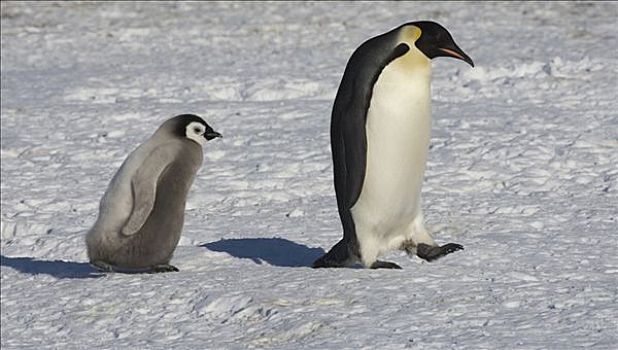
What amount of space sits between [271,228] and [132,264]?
3.41 feet

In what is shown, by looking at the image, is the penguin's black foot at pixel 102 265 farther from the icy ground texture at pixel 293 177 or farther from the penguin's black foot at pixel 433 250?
the penguin's black foot at pixel 433 250

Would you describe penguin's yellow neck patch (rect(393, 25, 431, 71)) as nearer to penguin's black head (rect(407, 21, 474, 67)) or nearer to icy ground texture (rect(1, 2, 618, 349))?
penguin's black head (rect(407, 21, 474, 67))

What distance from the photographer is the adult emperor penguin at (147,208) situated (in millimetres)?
5512

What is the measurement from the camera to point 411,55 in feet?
16.9

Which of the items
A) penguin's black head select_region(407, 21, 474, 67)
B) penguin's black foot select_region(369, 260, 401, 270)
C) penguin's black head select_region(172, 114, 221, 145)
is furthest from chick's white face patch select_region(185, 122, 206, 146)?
penguin's black head select_region(407, 21, 474, 67)

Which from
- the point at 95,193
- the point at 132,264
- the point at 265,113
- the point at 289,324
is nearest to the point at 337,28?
the point at 265,113

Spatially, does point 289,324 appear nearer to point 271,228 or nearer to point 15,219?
point 271,228

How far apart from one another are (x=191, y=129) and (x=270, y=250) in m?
0.71

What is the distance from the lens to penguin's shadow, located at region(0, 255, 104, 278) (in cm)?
586

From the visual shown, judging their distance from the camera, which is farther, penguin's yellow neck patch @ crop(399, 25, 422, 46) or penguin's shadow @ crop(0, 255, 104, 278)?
penguin's shadow @ crop(0, 255, 104, 278)

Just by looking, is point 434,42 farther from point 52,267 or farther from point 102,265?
point 52,267

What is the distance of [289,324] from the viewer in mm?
4523

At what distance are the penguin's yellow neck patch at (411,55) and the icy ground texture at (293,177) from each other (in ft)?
2.68

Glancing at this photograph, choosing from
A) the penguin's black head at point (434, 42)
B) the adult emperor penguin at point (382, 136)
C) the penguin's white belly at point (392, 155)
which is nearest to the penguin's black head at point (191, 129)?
the adult emperor penguin at point (382, 136)
